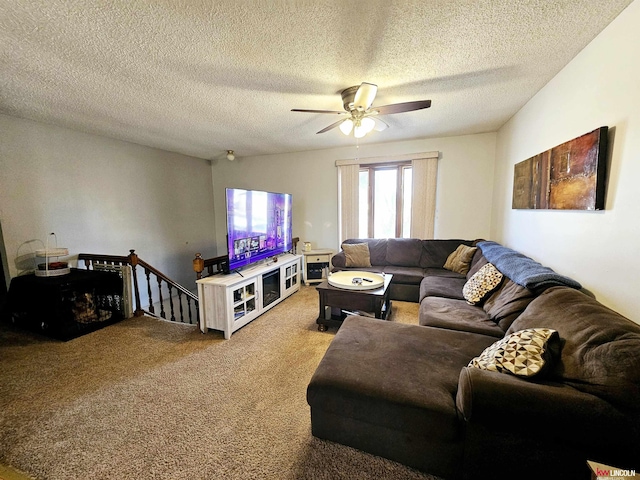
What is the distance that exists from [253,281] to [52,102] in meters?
2.60

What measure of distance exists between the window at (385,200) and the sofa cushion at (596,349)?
9.63 ft

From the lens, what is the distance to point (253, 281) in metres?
3.01

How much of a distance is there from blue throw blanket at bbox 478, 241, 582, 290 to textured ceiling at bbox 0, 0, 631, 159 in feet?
5.06

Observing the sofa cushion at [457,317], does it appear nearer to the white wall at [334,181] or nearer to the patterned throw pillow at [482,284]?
the patterned throw pillow at [482,284]

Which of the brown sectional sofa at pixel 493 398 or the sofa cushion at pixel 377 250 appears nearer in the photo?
the brown sectional sofa at pixel 493 398

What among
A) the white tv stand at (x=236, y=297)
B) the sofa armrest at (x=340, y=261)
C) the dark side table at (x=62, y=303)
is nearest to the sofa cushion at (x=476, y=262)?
the sofa armrest at (x=340, y=261)

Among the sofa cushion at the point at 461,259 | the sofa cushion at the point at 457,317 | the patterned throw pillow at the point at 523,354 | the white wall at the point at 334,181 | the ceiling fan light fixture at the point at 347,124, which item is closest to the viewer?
the patterned throw pillow at the point at 523,354

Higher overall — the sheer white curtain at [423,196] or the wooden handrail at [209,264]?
the sheer white curtain at [423,196]

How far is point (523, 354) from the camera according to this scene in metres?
1.16

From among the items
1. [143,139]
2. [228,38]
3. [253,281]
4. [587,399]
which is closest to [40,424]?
[253,281]

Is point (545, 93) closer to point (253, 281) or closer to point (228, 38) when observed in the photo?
point (228, 38)

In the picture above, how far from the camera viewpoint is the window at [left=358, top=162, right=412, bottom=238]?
423cm

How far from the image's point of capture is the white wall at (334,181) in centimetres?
379

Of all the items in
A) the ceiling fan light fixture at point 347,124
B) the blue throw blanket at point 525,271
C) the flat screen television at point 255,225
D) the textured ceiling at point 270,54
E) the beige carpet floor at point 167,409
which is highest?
the textured ceiling at point 270,54
